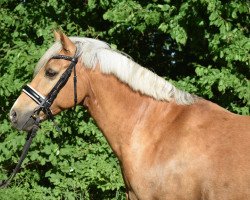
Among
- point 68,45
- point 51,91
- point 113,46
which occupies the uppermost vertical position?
point 68,45

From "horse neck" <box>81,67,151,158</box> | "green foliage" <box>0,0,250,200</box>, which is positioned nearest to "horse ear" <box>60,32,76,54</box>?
"horse neck" <box>81,67,151,158</box>

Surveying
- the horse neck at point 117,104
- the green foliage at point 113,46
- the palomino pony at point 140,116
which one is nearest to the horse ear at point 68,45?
the palomino pony at point 140,116

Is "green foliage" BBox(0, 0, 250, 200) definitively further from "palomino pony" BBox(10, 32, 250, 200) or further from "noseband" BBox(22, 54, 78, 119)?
"noseband" BBox(22, 54, 78, 119)

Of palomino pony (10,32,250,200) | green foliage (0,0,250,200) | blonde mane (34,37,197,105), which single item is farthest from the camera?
green foliage (0,0,250,200)

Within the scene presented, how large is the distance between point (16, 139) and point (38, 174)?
0.78 metres

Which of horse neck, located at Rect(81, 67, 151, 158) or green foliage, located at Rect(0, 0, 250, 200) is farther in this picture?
green foliage, located at Rect(0, 0, 250, 200)

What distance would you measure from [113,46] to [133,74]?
76.2 inches

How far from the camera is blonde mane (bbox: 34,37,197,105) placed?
3061mm

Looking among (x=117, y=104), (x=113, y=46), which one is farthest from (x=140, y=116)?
(x=113, y=46)

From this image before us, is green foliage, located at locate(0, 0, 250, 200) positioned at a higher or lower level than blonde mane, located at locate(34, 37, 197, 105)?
lower

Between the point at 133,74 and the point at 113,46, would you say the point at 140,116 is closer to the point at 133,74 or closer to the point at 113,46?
the point at 133,74

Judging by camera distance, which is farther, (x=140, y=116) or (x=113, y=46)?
(x=113, y=46)

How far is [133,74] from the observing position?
120 inches

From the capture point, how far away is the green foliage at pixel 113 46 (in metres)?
4.66
